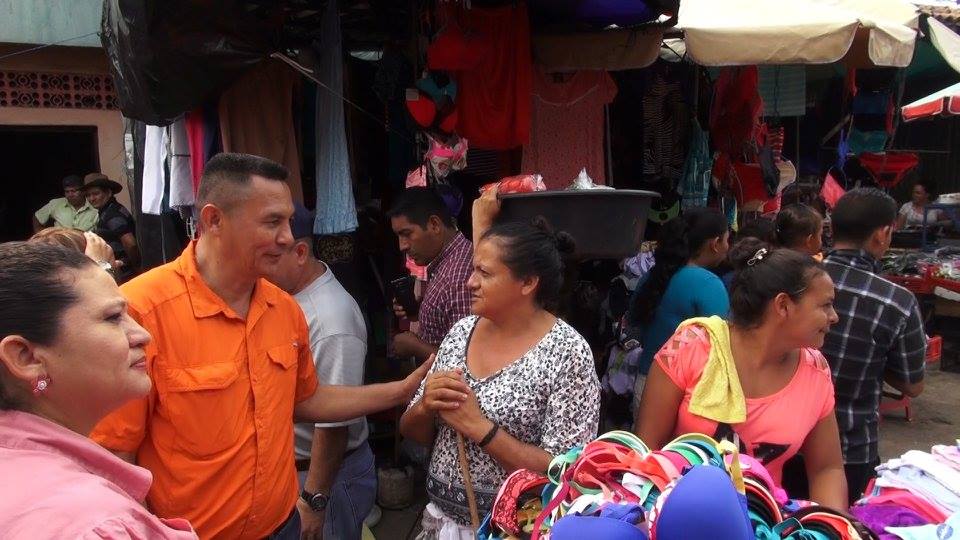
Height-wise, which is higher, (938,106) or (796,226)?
(938,106)

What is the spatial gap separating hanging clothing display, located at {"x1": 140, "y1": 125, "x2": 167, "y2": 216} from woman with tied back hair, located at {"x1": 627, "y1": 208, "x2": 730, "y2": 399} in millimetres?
3007

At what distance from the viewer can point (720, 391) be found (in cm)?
220

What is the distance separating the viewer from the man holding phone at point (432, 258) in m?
3.42

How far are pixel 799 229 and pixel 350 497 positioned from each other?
3172mm

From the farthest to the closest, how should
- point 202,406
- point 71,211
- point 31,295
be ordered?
1. point 71,211
2. point 202,406
3. point 31,295

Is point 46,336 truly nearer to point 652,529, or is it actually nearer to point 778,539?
point 652,529

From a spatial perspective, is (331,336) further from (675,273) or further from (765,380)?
(675,273)

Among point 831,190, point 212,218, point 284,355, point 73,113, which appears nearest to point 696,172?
point 831,190

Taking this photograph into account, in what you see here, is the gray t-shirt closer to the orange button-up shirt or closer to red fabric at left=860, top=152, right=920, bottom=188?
the orange button-up shirt

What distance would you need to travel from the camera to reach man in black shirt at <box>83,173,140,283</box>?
718 cm

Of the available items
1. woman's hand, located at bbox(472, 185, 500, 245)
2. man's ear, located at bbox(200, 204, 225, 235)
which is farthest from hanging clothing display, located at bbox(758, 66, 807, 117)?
man's ear, located at bbox(200, 204, 225, 235)

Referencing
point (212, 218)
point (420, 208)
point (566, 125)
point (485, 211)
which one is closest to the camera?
point (212, 218)

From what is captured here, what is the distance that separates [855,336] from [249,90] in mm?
3310

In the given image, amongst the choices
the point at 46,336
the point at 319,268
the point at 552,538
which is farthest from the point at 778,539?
the point at 319,268
